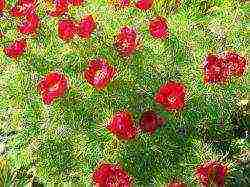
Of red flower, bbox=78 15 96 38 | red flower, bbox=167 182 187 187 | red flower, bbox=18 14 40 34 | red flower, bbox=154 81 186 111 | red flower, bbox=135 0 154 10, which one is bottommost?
red flower, bbox=167 182 187 187

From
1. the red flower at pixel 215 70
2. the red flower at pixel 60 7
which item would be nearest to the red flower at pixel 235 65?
the red flower at pixel 215 70

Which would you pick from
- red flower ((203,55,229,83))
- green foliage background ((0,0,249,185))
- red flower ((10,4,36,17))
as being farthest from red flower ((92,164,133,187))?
red flower ((10,4,36,17))

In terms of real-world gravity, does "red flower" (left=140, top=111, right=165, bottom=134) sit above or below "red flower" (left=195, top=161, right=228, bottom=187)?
above

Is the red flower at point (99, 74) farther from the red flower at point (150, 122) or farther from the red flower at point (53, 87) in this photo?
the red flower at point (150, 122)

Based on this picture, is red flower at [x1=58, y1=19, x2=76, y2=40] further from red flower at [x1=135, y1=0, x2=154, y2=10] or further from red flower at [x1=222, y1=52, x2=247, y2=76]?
red flower at [x1=222, y1=52, x2=247, y2=76]

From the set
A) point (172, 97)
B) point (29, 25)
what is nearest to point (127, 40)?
point (172, 97)

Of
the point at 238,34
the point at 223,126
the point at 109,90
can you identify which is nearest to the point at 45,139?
the point at 109,90

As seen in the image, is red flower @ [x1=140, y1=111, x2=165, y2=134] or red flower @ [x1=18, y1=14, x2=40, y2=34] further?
red flower @ [x1=18, y1=14, x2=40, y2=34]
